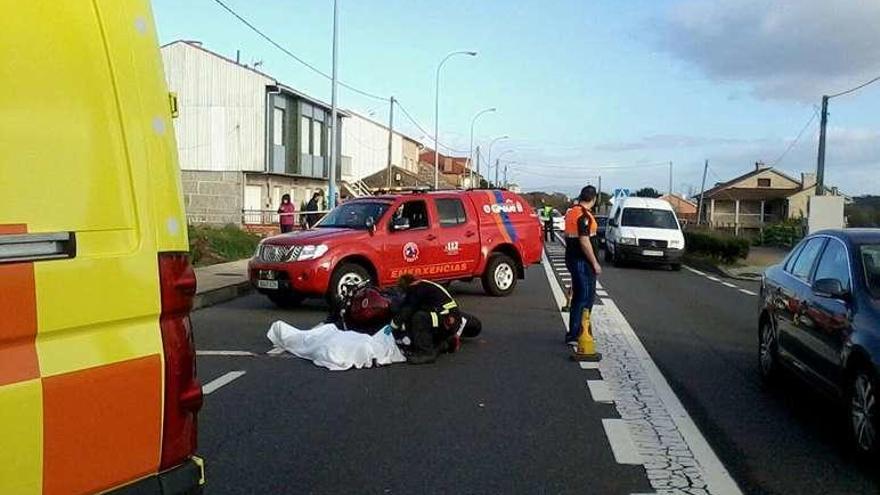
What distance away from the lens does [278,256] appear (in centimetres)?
1361

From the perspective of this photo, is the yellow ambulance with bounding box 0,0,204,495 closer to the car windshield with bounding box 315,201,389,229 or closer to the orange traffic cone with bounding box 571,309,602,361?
the orange traffic cone with bounding box 571,309,602,361

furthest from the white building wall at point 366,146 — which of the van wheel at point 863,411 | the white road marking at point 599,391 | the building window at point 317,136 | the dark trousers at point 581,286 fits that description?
the van wheel at point 863,411

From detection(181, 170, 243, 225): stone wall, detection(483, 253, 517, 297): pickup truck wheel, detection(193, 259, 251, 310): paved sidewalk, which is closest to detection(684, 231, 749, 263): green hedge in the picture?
detection(483, 253, 517, 297): pickup truck wheel

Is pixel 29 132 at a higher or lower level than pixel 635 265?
higher

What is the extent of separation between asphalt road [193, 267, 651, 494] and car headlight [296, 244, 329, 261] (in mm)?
2827

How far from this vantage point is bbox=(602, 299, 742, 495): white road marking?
209 inches

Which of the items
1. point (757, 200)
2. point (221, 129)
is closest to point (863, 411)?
point (221, 129)

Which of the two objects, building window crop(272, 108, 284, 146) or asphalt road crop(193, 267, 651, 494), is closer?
asphalt road crop(193, 267, 651, 494)

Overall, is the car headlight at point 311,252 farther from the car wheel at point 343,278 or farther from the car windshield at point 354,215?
the car windshield at point 354,215

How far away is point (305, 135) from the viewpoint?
1927 inches

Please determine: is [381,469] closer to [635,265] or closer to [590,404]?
[590,404]

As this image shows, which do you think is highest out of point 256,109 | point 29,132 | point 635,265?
point 256,109

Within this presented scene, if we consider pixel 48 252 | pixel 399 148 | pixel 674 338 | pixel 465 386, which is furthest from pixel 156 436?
pixel 399 148

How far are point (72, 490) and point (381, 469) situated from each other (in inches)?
124
